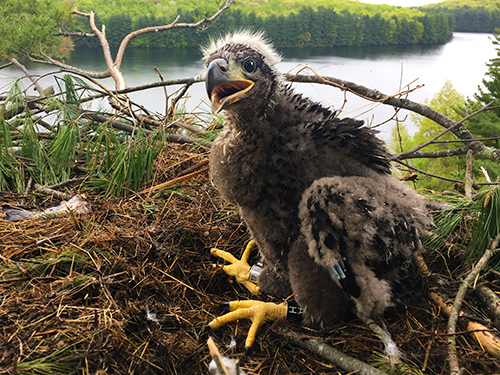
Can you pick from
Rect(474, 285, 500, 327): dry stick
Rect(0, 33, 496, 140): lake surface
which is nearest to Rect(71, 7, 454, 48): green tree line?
Rect(0, 33, 496, 140): lake surface

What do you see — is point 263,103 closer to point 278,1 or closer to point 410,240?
point 410,240

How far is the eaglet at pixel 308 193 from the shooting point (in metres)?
1.47

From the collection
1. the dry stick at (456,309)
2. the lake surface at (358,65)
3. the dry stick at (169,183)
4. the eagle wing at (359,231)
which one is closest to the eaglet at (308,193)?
the eagle wing at (359,231)

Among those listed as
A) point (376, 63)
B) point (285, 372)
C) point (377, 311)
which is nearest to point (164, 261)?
point (285, 372)

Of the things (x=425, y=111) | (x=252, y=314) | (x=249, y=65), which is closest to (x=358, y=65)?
(x=425, y=111)

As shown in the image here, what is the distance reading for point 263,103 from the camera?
159cm

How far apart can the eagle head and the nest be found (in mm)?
Result: 882

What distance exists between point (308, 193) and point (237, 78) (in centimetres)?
61

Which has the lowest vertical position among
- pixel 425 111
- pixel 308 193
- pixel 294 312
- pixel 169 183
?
pixel 294 312

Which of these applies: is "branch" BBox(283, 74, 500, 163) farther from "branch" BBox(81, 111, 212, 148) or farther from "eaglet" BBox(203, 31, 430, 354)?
"branch" BBox(81, 111, 212, 148)

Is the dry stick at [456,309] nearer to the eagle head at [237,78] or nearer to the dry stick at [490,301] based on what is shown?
the dry stick at [490,301]

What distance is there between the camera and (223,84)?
152 cm

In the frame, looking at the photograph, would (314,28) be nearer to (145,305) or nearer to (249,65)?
(249,65)

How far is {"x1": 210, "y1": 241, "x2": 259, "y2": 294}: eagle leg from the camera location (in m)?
2.00
